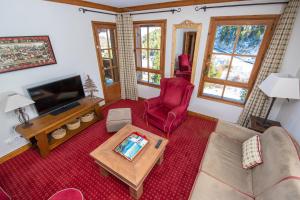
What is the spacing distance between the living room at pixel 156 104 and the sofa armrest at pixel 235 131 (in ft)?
0.04

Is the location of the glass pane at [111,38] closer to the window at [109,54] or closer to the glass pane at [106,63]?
the window at [109,54]

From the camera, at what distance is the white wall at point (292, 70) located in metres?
1.97

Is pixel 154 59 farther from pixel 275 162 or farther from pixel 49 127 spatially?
pixel 275 162

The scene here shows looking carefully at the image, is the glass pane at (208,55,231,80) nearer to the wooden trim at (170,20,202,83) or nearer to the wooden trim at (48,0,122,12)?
the wooden trim at (170,20,202,83)

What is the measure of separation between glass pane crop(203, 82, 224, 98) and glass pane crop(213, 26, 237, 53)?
0.72 meters

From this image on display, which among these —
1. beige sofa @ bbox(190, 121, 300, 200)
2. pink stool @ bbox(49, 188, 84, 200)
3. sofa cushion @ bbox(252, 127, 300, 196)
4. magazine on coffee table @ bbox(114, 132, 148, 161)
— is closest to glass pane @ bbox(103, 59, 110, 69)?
magazine on coffee table @ bbox(114, 132, 148, 161)

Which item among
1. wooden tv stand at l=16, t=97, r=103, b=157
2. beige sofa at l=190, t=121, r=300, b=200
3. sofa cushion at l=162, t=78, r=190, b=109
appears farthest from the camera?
sofa cushion at l=162, t=78, r=190, b=109

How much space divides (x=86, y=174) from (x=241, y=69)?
3184 millimetres

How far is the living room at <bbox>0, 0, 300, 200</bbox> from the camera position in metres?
1.60

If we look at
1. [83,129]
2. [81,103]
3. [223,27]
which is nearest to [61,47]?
[81,103]

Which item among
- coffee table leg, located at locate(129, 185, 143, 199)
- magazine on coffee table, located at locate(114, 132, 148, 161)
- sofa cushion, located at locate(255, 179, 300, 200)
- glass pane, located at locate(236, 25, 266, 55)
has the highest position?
glass pane, located at locate(236, 25, 266, 55)

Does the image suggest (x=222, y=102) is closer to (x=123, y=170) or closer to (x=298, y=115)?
(x=298, y=115)

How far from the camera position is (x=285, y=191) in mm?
1025

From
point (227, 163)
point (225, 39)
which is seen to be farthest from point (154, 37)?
point (227, 163)
